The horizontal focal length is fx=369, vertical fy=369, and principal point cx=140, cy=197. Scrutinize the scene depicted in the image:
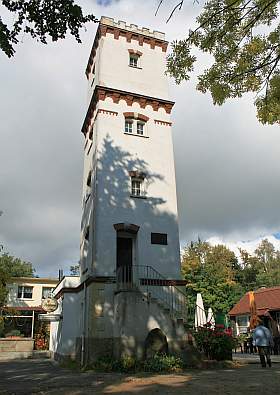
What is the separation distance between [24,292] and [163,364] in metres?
32.4

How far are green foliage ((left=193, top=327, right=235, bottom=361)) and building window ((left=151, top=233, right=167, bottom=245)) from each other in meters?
4.53

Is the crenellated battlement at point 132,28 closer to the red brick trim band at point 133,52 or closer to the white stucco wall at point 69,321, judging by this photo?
the red brick trim band at point 133,52

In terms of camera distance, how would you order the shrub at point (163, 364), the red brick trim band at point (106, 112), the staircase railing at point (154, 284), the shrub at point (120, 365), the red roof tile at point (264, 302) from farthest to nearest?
1. the red roof tile at point (264, 302)
2. the red brick trim band at point (106, 112)
3. the staircase railing at point (154, 284)
4. the shrub at point (120, 365)
5. the shrub at point (163, 364)

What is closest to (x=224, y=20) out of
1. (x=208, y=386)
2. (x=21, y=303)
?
(x=208, y=386)

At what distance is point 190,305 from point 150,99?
21383mm

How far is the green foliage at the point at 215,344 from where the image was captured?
14.8 meters

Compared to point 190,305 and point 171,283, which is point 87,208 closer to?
point 171,283

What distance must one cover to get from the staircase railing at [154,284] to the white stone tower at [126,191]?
5 cm

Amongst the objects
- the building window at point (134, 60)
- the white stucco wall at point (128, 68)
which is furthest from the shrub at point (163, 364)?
the building window at point (134, 60)

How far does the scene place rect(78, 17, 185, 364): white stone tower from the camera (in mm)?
15508

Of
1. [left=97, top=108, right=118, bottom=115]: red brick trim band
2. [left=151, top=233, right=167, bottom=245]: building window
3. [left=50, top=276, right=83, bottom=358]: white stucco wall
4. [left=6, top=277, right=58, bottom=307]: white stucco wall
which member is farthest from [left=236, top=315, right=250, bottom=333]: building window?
[left=6, top=277, right=58, bottom=307]: white stucco wall

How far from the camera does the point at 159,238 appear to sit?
17922 mm

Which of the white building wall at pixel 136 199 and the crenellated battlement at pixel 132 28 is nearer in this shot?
A: the white building wall at pixel 136 199

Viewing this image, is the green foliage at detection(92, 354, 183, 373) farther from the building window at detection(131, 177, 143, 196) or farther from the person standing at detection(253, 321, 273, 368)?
the building window at detection(131, 177, 143, 196)
